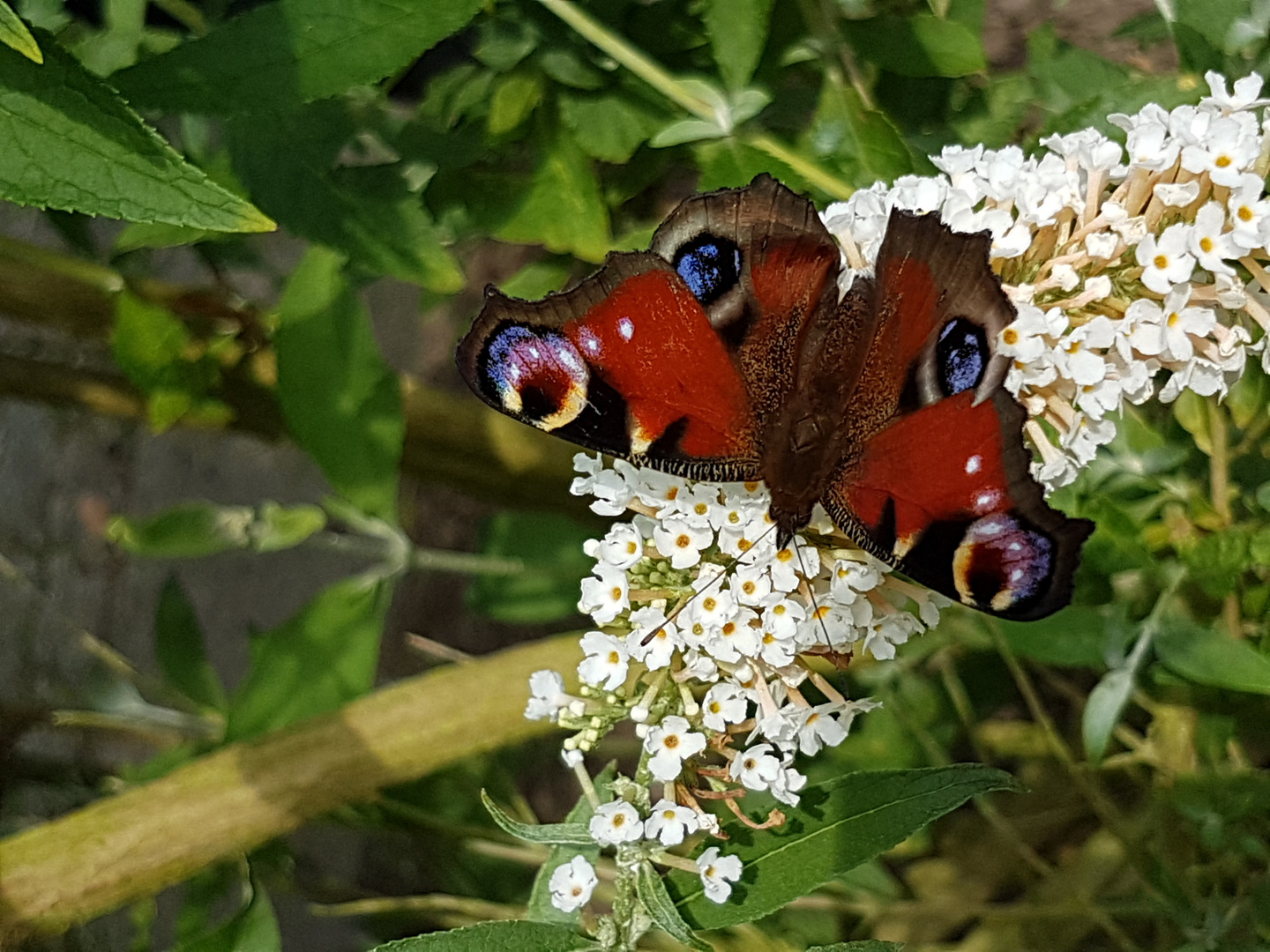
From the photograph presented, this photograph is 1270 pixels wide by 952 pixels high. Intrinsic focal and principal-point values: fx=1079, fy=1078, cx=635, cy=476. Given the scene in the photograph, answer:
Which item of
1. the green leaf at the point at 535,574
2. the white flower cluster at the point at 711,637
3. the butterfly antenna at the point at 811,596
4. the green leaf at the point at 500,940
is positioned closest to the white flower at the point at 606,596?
the white flower cluster at the point at 711,637

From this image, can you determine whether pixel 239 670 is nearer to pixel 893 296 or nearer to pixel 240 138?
pixel 240 138

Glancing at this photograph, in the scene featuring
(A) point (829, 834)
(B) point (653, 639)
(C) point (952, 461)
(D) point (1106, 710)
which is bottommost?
(D) point (1106, 710)

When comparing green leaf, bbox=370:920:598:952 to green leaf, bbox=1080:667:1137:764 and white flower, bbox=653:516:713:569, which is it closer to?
white flower, bbox=653:516:713:569

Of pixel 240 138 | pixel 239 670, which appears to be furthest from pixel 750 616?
pixel 239 670

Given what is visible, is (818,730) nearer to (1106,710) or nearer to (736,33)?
(1106,710)

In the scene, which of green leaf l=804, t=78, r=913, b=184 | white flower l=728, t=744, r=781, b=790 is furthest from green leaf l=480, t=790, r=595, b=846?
green leaf l=804, t=78, r=913, b=184

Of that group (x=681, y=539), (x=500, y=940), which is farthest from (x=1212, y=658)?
(x=500, y=940)
